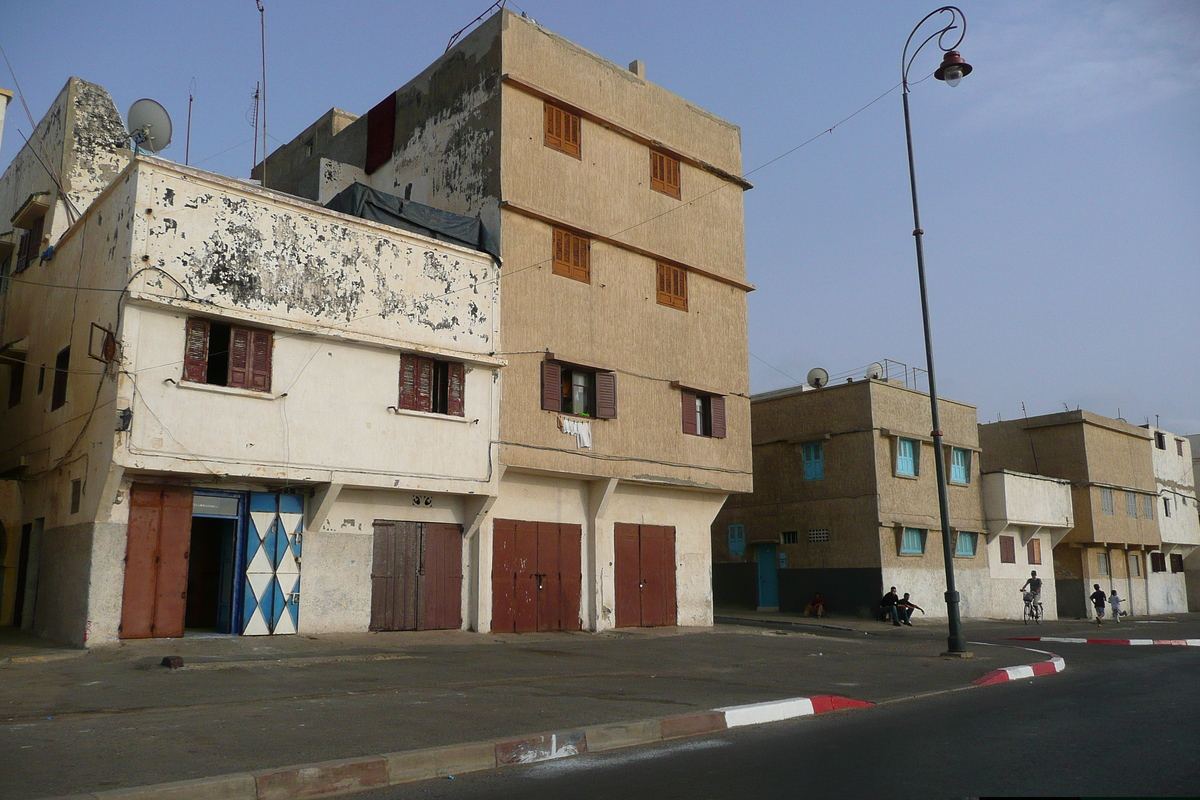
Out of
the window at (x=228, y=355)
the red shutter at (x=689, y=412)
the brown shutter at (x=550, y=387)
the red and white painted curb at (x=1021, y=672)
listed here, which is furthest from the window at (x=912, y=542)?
the window at (x=228, y=355)

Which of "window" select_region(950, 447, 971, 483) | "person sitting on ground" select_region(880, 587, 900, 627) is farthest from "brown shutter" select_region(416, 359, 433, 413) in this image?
"window" select_region(950, 447, 971, 483)

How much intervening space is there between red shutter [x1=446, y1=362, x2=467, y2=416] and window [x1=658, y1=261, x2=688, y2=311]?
6612 millimetres

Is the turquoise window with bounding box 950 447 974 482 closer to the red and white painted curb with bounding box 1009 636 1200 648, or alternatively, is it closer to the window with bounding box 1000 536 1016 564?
the window with bounding box 1000 536 1016 564

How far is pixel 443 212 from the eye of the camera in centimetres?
2083

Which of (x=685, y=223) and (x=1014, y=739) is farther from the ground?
(x=685, y=223)

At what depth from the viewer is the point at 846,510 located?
103 ft

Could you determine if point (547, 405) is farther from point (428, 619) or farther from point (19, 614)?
point (19, 614)

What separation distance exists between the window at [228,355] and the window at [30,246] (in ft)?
24.6

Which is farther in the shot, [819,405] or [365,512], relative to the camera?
[819,405]

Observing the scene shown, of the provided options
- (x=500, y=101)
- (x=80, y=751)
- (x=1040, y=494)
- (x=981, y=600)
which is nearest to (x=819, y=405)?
(x=981, y=600)

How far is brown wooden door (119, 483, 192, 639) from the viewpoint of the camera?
52.7ft

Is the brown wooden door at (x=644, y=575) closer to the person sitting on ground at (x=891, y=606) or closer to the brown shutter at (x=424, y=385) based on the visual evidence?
the brown shutter at (x=424, y=385)

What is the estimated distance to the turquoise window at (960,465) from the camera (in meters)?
35.8

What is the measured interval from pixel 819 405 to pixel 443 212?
17.2m
